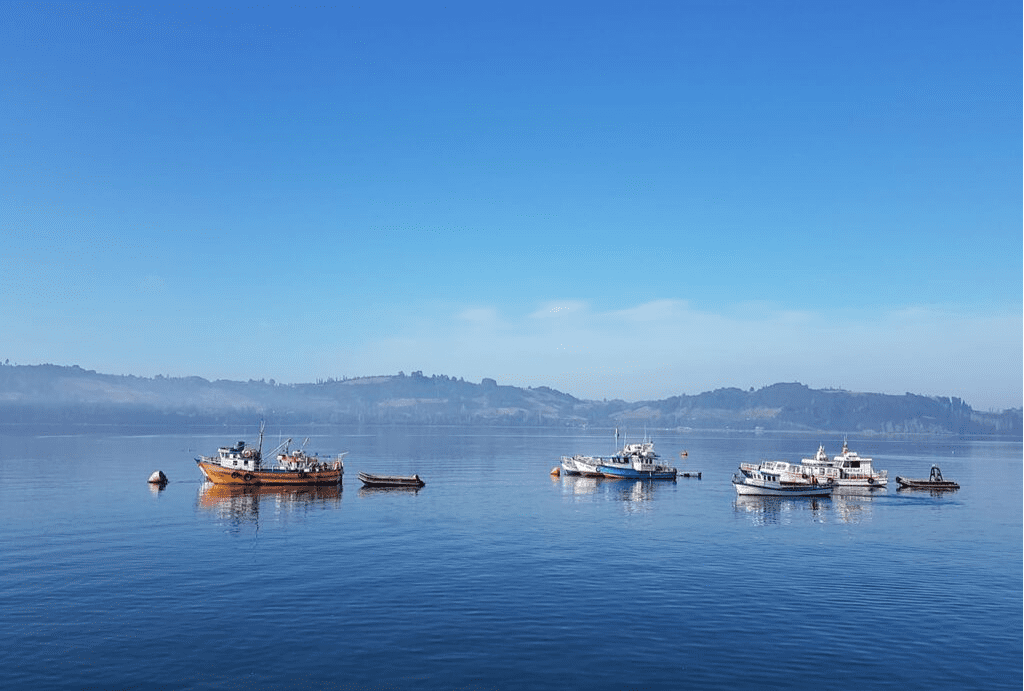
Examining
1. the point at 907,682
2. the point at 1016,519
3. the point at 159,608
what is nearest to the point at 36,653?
the point at 159,608

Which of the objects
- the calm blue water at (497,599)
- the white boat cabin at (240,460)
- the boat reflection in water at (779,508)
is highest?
the white boat cabin at (240,460)

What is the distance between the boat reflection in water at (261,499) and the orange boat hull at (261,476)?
89cm

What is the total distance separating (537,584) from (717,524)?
160ft

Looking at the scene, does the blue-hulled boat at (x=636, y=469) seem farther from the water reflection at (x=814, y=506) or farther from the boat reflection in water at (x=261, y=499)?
the boat reflection in water at (x=261, y=499)

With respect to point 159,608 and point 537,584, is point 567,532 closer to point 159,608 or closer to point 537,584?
point 537,584

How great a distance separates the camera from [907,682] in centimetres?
4181

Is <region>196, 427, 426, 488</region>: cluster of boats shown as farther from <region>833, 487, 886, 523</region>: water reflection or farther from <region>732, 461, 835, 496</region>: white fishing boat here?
<region>833, 487, 886, 523</region>: water reflection

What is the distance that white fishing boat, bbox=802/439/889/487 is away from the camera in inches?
6152

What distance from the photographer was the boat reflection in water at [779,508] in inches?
4354

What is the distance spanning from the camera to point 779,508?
Answer: 124 metres

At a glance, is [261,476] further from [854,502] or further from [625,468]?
[854,502]

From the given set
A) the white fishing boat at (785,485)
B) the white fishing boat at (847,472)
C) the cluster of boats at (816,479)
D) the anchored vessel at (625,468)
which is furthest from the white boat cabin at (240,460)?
the white fishing boat at (847,472)

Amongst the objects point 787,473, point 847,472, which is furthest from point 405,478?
point 847,472

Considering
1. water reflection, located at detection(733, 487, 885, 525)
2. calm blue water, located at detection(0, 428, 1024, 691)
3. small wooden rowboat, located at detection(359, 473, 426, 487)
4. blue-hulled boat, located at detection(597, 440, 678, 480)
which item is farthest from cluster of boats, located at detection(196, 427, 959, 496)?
blue-hulled boat, located at detection(597, 440, 678, 480)
